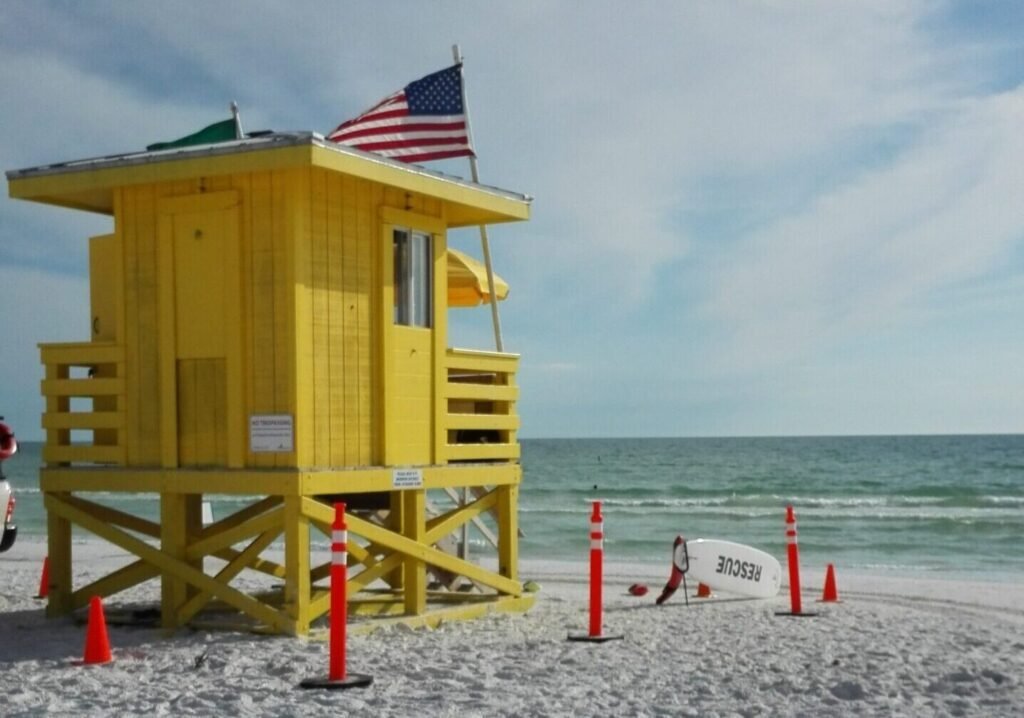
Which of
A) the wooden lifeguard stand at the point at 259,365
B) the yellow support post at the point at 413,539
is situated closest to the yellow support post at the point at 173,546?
the wooden lifeguard stand at the point at 259,365

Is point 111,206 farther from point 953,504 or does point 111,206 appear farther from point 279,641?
point 953,504

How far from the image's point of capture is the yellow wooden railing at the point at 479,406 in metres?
12.6

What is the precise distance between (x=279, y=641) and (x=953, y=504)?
39.0 metres

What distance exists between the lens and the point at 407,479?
1173cm

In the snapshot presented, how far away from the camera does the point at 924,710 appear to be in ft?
26.8

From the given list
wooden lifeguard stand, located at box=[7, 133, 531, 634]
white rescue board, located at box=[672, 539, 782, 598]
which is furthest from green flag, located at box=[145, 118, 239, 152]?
white rescue board, located at box=[672, 539, 782, 598]

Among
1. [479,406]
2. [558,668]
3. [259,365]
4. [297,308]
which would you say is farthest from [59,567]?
[558,668]

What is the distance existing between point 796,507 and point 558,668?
35714mm

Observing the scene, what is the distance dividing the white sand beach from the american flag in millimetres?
4505

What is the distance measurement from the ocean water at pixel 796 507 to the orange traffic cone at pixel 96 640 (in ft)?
48.6

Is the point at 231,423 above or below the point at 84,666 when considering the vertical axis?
above

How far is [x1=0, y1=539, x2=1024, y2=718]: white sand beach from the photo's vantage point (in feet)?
27.1

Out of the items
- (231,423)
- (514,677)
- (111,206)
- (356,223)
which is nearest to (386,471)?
(231,423)

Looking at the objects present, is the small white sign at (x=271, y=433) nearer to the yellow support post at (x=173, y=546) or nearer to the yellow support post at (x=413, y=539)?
the yellow support post at (x=173, y=546)
